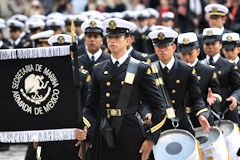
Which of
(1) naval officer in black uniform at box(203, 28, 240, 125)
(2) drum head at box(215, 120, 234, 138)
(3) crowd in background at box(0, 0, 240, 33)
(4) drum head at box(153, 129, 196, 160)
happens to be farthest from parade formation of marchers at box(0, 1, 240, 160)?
(3) crowd in background at box(0, 0, 240, 33)

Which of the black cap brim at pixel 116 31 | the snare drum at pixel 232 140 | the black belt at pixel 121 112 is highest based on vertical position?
the black cap brim at pixel 116 31

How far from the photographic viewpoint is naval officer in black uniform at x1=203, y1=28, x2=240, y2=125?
30.3 ft

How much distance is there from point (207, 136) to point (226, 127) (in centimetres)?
87

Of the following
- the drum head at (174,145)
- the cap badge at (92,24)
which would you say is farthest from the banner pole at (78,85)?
the cap badge at (92,24)

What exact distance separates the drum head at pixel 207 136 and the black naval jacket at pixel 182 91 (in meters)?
0.23

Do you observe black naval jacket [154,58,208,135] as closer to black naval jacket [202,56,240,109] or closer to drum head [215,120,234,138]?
drum head [215,120,234,138]

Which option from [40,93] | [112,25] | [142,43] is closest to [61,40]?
[112,25]

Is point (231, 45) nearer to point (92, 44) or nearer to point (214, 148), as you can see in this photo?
point (92, 44)

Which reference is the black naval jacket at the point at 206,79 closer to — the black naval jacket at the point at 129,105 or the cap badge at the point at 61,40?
the cap badge at the point at 61,40

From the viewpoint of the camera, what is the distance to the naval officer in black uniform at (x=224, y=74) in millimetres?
9227

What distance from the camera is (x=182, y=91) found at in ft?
25.3

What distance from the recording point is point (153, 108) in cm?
639

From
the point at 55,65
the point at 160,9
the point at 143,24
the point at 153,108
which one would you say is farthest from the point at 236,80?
the point at 160,9

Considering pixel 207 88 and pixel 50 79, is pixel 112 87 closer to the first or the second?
pixel 50 79
